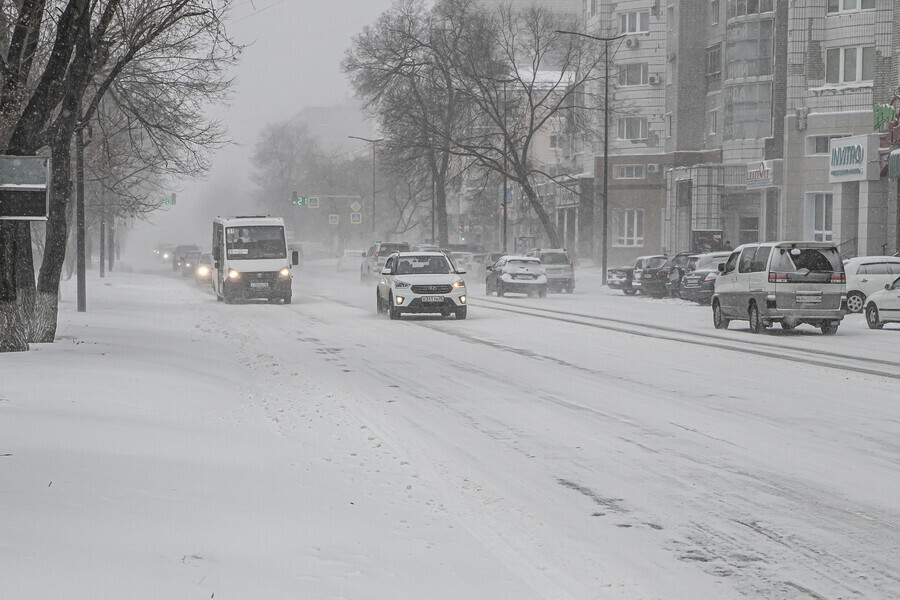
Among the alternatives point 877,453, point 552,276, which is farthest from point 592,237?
point 877,453

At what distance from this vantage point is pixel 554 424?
10.8 metres

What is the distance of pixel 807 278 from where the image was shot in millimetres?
22859

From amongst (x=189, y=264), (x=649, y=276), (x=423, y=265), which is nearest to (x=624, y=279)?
(x=649, y=276)

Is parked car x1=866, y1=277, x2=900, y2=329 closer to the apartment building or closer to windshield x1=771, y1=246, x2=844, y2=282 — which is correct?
windshield x1=771, y1=246, x2=844, y2=282

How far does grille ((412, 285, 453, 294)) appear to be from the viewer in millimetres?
26500

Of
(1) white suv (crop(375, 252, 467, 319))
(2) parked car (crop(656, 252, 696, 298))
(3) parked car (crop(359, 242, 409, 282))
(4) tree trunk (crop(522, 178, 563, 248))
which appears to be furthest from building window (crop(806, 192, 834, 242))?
(1) white suv (crop(375, 252, 467, 319))

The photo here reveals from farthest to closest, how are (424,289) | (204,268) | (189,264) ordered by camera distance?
(189,264)
(204,268)
(424,289)

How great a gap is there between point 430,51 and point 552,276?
1663 cm

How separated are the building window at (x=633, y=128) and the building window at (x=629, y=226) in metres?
4.59

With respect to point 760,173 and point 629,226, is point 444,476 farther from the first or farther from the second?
point 629,226

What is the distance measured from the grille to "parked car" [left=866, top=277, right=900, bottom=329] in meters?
9.59

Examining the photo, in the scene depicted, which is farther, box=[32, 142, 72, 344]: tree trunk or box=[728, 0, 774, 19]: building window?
box=[728, 0, 774, 19]: building window

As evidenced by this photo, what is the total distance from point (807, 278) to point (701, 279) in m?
13.3

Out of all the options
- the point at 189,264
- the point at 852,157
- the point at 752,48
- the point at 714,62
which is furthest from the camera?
the point at 714,62
